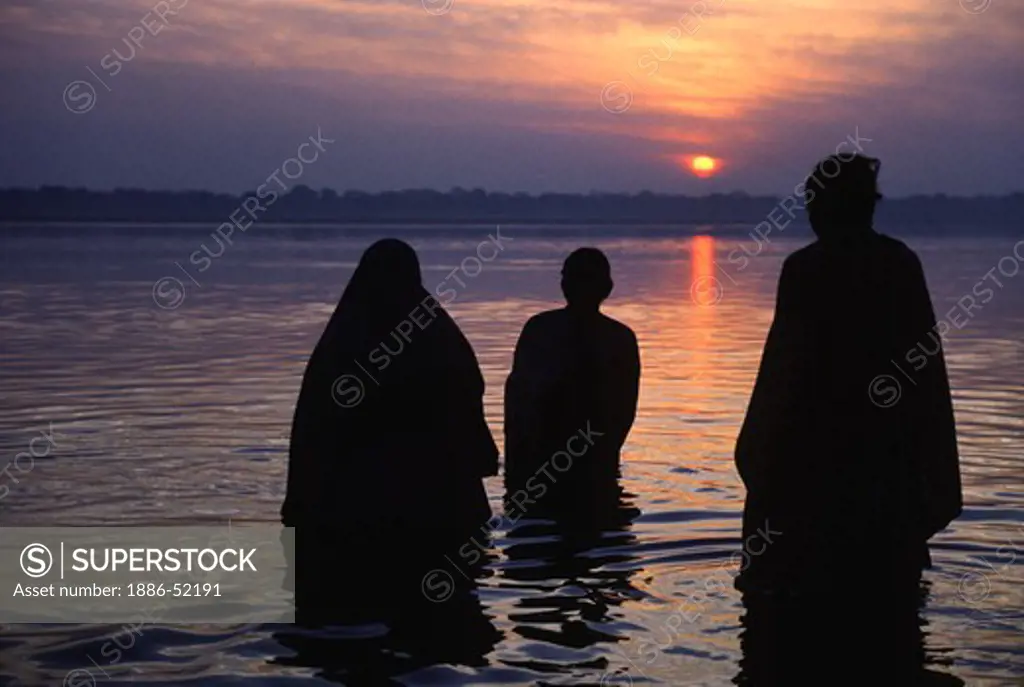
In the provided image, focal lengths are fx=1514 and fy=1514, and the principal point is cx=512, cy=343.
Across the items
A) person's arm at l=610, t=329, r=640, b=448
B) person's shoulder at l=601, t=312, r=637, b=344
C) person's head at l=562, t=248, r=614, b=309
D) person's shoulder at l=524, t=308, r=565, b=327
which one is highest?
person's head at l=562, t=248, r=614, b=309

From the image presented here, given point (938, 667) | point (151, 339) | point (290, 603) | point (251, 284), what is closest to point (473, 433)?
point (290, 603)

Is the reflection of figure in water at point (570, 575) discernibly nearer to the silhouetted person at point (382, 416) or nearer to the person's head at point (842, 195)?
the silhouetted person at point (382, 416)

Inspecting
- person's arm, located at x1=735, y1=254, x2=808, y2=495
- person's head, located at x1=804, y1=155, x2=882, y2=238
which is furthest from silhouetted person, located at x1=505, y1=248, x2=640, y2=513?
person's head, located at x1=804, y1=155, x2=882, y2=238

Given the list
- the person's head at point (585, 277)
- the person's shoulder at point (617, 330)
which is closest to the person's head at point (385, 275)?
the person's head at point (585, 277)

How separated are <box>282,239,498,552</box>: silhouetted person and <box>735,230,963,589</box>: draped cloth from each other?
2.34 meters

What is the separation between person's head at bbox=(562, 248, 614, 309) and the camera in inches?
393

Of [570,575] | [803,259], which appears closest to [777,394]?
[803,259]

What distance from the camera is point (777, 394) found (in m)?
6.08

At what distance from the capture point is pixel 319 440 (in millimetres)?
8031

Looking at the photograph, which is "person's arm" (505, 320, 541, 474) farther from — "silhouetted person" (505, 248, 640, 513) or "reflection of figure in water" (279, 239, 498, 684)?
"reflection of figure in water" (279, 239, 498, 684)

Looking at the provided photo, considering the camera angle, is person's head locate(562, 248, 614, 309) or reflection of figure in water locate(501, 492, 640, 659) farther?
person's head locate(562, 248, 614, 309)

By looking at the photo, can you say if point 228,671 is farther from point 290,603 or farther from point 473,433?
point 473,433

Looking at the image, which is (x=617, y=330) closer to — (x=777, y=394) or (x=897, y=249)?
(x=777, y=394)

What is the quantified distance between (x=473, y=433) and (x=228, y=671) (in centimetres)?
230
